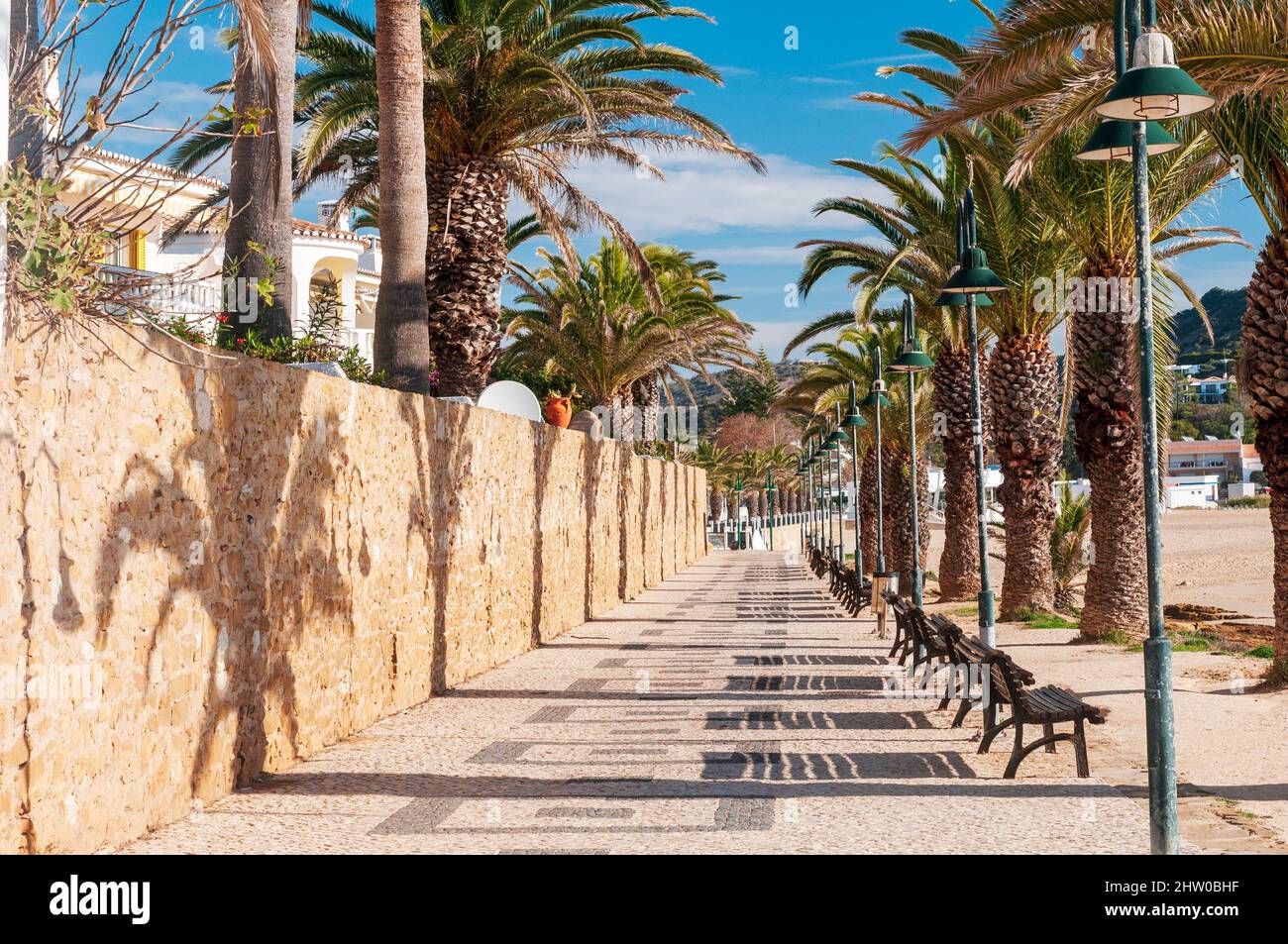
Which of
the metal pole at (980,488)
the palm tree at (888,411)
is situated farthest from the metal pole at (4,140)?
the palm tree at (888,411)

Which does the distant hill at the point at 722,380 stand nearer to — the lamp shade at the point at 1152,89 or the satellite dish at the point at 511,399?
the satellite dish at the point at 511,399

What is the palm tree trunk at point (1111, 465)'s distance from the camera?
16.0 metres

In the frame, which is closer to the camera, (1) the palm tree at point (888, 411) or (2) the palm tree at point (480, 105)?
(2) the palm tree at point (480, 105)

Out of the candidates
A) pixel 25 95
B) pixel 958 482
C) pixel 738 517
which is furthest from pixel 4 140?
pixel 738 517

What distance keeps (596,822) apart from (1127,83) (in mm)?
4591

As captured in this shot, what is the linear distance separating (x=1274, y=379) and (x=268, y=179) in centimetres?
980

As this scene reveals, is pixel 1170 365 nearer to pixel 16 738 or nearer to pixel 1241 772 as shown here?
pixel 1241 772

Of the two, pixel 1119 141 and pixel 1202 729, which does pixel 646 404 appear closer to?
pixel 1202 729

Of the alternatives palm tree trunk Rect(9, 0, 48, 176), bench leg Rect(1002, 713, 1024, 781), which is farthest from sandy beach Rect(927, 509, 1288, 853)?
palm tree trunk Rect(9, 0, 48, 176)

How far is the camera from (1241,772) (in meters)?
7.95

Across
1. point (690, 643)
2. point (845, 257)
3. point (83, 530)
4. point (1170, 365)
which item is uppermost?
point (845, 257)

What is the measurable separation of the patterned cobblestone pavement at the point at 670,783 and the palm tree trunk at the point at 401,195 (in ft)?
12.2

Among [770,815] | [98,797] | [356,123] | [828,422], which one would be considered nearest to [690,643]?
[356,123]

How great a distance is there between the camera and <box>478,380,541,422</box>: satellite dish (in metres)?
17.6
